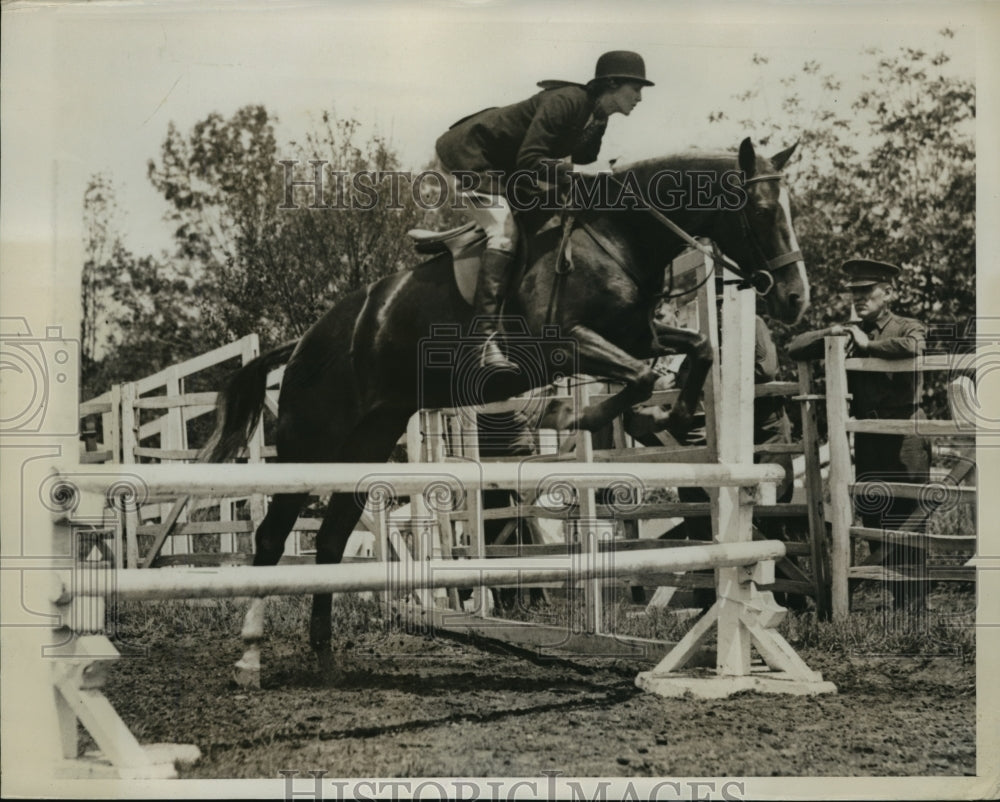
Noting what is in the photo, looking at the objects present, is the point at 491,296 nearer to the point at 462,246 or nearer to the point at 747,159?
the point at 462,246

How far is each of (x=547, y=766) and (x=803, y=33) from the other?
2.38 meters

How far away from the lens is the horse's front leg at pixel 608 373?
3938mm

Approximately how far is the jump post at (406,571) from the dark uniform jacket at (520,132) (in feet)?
2.87

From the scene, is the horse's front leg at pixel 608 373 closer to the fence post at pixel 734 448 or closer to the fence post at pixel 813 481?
the fence post at pixel 734 448

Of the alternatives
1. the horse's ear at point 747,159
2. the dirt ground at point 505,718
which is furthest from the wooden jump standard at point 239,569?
the horse's ear at point 747,159

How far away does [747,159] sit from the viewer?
12.8 ft

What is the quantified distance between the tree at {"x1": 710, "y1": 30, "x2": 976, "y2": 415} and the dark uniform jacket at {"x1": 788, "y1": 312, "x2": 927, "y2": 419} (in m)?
0.09

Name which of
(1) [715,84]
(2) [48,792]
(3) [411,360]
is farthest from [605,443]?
(2) [48,792]

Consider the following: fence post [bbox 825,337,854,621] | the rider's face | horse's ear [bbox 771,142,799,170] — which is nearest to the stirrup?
the rider's face

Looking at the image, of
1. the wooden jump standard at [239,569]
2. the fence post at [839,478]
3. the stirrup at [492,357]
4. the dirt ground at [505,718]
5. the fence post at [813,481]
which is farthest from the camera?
the fence post at [813,481]

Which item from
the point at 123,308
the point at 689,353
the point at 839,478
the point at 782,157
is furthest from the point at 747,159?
the point at 123,308

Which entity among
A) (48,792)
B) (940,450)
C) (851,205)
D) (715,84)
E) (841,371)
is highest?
(715,84)

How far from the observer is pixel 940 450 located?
4195 millimetres

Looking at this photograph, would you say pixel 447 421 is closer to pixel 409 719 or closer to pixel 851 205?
pixel 409 719
